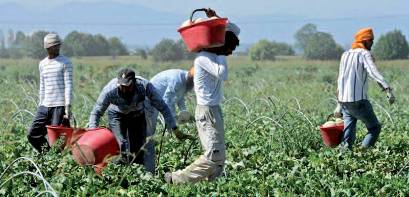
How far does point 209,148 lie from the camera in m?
6.02

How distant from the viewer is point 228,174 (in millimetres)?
6641

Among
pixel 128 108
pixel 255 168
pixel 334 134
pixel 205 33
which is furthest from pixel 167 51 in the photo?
pixel 205 33

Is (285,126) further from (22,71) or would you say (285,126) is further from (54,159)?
(22,71)

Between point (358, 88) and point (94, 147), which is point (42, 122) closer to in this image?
point (94, 147)

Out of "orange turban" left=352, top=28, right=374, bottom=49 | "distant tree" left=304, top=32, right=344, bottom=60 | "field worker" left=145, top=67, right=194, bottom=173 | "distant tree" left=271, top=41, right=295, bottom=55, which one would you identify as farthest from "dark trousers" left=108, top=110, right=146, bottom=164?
"distant tree" left=271, top=41, right=295, bottom=55

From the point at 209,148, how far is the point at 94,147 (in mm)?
920

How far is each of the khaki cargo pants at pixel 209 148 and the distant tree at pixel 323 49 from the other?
210 ft

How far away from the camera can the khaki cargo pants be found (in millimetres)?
6008

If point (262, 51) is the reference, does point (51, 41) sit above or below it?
above

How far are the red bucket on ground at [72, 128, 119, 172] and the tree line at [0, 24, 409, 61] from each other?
43.2 m

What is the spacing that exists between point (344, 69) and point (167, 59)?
191 feet

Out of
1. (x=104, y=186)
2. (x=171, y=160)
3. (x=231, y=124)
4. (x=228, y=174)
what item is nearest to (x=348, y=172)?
(x=228, y=174)

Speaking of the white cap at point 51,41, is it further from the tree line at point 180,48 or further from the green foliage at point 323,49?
the green foliage at point 323,49

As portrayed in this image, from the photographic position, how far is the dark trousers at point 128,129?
6.40m
